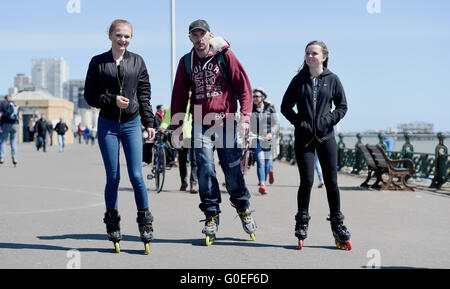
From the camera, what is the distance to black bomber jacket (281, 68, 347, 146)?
5.50 metres

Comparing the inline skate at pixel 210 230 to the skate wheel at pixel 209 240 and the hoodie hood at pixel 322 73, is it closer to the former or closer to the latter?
the skate wheel at pixel 209 240

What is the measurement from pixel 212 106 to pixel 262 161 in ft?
18.2

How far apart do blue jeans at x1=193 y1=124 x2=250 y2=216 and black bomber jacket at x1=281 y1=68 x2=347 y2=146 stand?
1.94 ft

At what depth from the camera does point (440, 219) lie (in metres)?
7.79

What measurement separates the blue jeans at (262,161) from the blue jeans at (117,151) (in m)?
5.46

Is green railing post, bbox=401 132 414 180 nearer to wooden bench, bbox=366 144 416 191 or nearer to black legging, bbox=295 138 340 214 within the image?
wooden bench, bbox=366 144 416 191

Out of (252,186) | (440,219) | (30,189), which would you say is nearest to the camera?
(440,219)

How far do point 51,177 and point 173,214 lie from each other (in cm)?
711

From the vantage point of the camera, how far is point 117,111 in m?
5.17

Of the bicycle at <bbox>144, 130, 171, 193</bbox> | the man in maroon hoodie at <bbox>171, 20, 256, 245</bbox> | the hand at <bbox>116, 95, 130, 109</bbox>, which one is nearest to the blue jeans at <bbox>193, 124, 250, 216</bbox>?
the man in maroon hoodie at <bbox>171, 20, 256, 245</bbox>

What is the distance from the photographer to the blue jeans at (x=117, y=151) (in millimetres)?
5199

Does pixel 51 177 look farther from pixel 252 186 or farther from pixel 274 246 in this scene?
pixel 274 246
